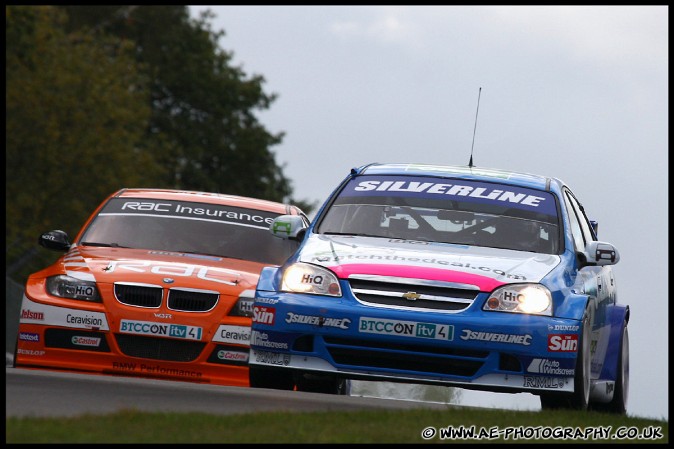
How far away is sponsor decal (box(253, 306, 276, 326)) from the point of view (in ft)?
37.2

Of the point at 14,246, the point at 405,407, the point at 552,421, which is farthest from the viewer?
the point at 14,246

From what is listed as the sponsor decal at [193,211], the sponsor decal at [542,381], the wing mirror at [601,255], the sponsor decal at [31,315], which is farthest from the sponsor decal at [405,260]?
the sponsor decal at [193,211]

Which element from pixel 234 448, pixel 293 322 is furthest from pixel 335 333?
pixel 234 448

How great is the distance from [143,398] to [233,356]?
260 centimetres

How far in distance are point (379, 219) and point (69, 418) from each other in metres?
4.35

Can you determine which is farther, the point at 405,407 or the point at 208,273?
the point at 208,273

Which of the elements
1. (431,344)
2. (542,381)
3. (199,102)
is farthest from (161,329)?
(199,102)

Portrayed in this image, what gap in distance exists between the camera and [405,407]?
10.9 meters

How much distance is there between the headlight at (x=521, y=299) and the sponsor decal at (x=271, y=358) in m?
1.33

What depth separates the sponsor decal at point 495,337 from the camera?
36.1 ft

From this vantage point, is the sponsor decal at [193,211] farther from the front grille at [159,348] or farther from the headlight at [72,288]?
the front grille at [159,348]

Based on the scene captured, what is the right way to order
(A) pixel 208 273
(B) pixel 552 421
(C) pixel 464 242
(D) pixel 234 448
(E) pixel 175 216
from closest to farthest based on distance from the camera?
(D) pixel 234 448 → (B) pixel 552 421 → (C) pixel 464 242 → (A) pixel 208 273 → (E) pixel 175 216

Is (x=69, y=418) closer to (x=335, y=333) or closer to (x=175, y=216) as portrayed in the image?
(x=335, y=333)

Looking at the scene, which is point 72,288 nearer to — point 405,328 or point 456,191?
point 456,191
